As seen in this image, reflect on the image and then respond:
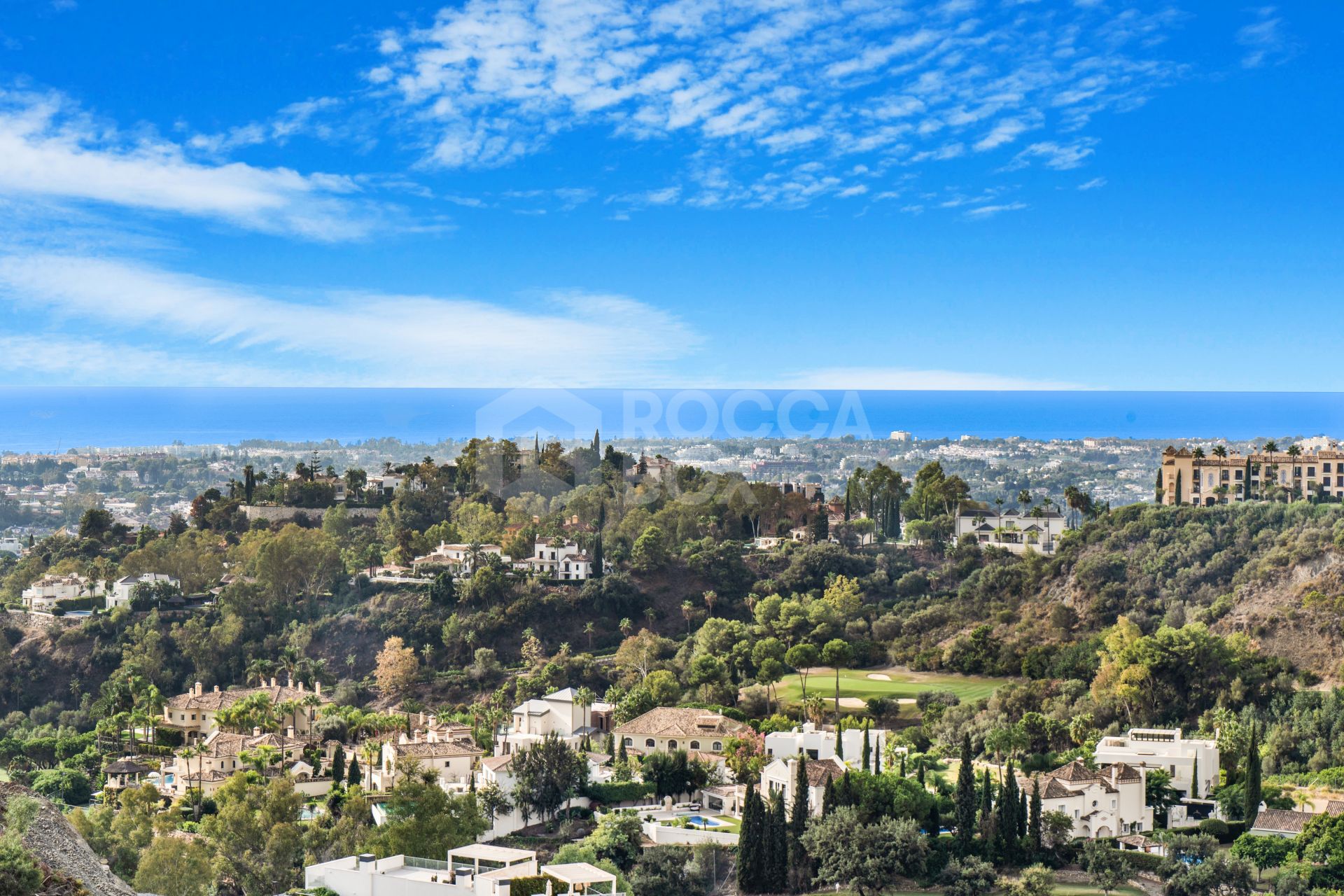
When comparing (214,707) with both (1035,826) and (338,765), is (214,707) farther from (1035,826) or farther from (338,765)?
(1035,826)

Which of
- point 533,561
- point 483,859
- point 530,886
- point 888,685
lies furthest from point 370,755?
point 533,561

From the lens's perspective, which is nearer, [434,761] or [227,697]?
[434,761]

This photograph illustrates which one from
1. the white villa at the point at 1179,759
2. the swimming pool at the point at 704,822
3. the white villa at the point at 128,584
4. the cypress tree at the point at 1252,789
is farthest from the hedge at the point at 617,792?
the white villa at the point at 128,584

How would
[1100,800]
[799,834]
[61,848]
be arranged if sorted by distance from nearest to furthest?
[61,848], [799,834], [1100,800]

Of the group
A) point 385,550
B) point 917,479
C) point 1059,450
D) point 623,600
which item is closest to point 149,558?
point 385,550

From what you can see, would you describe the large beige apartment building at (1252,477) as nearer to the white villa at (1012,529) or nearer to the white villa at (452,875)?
the white villa at (1012,529)

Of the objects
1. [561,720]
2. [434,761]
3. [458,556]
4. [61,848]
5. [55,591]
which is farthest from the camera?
[458,556]

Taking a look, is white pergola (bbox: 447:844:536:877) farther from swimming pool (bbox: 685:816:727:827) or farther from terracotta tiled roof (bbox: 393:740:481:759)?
terracotta tiled roof (bbox: 393:740:481:759)
